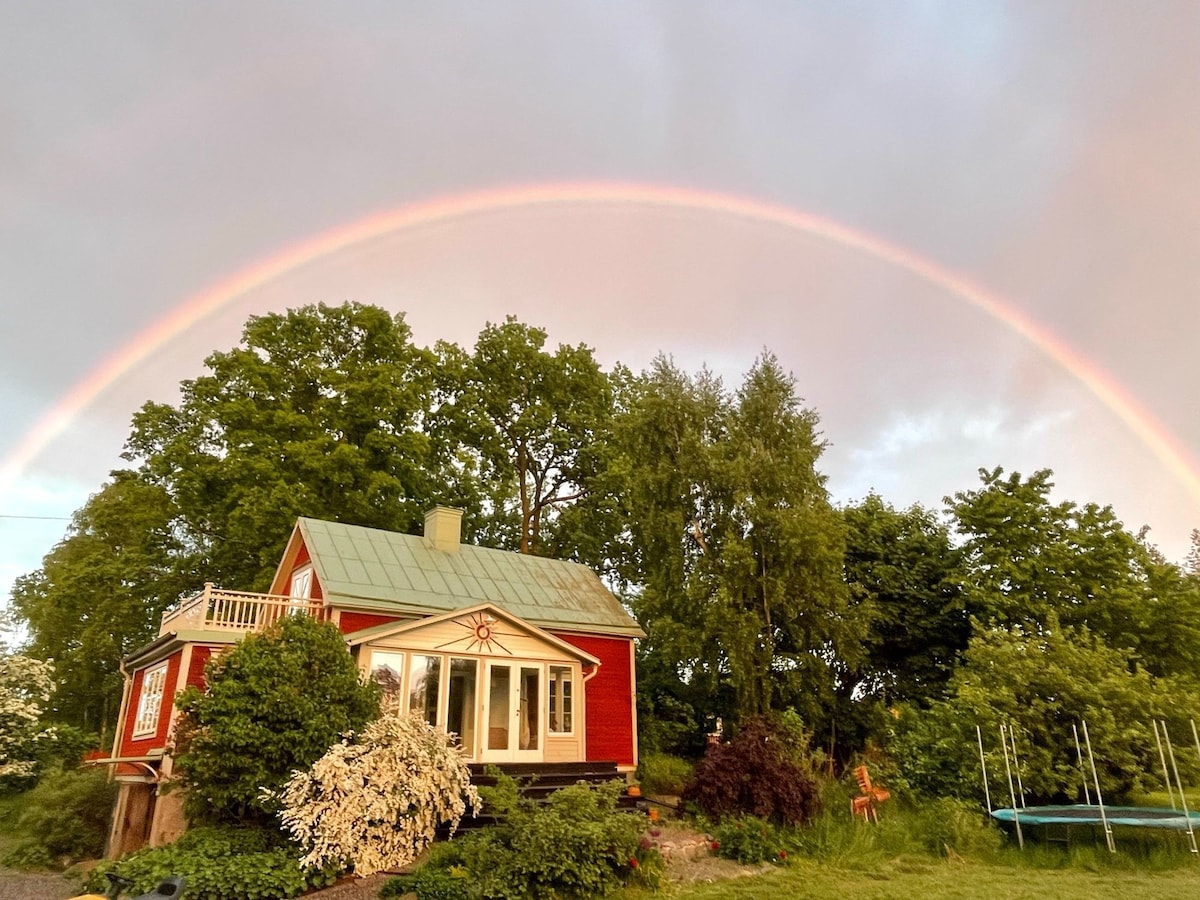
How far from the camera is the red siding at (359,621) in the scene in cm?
1536

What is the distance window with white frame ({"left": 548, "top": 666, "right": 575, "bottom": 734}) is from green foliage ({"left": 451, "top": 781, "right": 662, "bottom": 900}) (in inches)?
228

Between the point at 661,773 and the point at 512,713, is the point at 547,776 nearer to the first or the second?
the point at 512,713

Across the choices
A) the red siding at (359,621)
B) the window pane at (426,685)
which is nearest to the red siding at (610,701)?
the window pane at (426,685)

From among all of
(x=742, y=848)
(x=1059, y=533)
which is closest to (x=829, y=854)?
(x=742, y=848)

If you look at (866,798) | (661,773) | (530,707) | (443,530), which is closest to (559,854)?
(530,707)

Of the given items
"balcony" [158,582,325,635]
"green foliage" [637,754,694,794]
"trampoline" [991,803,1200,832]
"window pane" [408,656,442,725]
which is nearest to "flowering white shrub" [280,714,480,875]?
"window pane" [408,656,442,725]

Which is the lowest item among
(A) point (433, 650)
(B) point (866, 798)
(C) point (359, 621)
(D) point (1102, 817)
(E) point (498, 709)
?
(D) point (1102, 817)

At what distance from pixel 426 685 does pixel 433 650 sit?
67 cm

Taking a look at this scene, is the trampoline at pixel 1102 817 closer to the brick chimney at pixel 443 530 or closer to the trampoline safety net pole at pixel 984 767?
the trampoline safety net pole at pixel 984 767

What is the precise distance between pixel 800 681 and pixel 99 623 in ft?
72.4

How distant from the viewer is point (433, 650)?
1510cm

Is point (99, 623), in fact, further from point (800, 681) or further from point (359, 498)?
point (800, 681)

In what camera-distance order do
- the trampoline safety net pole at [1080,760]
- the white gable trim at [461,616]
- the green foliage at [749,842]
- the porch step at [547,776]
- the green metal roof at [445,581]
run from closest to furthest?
the green foliage at [749,842], the porch step at [547,776], the trampoline safety net pole at [1080,760], the white gable trim at [461,616], the green metal roof at [445,581]

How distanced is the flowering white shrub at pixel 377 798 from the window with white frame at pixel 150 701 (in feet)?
20.4
